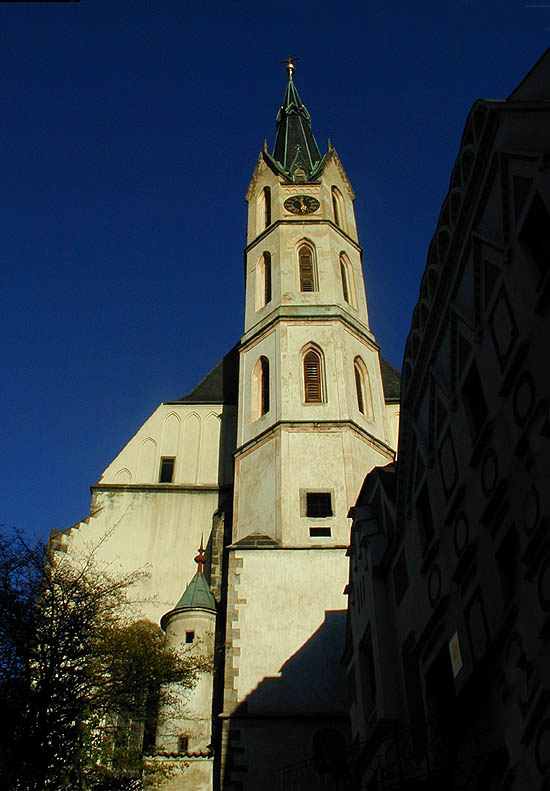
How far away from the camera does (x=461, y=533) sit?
1104 cm

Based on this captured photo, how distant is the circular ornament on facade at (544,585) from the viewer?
27.2ft

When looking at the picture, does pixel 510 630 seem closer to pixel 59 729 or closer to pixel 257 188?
pixel 59 729

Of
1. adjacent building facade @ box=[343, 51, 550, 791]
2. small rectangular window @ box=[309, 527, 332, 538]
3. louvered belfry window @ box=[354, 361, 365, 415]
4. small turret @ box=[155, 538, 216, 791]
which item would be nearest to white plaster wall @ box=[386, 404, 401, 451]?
louvered belfry window @ box=[354, 361, 365, 415]

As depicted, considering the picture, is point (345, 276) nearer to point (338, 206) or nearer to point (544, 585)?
point (338, 206)

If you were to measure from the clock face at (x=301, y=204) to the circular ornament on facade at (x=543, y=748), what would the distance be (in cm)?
2835

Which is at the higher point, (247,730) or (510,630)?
(247,730)

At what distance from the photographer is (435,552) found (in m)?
11.9

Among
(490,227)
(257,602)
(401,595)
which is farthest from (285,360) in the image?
(490,227)

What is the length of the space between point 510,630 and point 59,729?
947cm

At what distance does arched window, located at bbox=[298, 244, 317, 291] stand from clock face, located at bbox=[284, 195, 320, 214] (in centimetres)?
238

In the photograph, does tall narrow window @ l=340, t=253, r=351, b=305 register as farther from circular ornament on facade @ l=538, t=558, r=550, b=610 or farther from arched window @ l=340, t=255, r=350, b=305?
circular ornament on facade @ l=538, t=558, r=550, b=610

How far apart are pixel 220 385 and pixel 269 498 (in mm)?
10374

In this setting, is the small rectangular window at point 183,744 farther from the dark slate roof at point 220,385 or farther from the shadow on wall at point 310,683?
the dark slate roof at point 220,385

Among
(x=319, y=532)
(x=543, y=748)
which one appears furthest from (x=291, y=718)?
(x=543, y=748)
